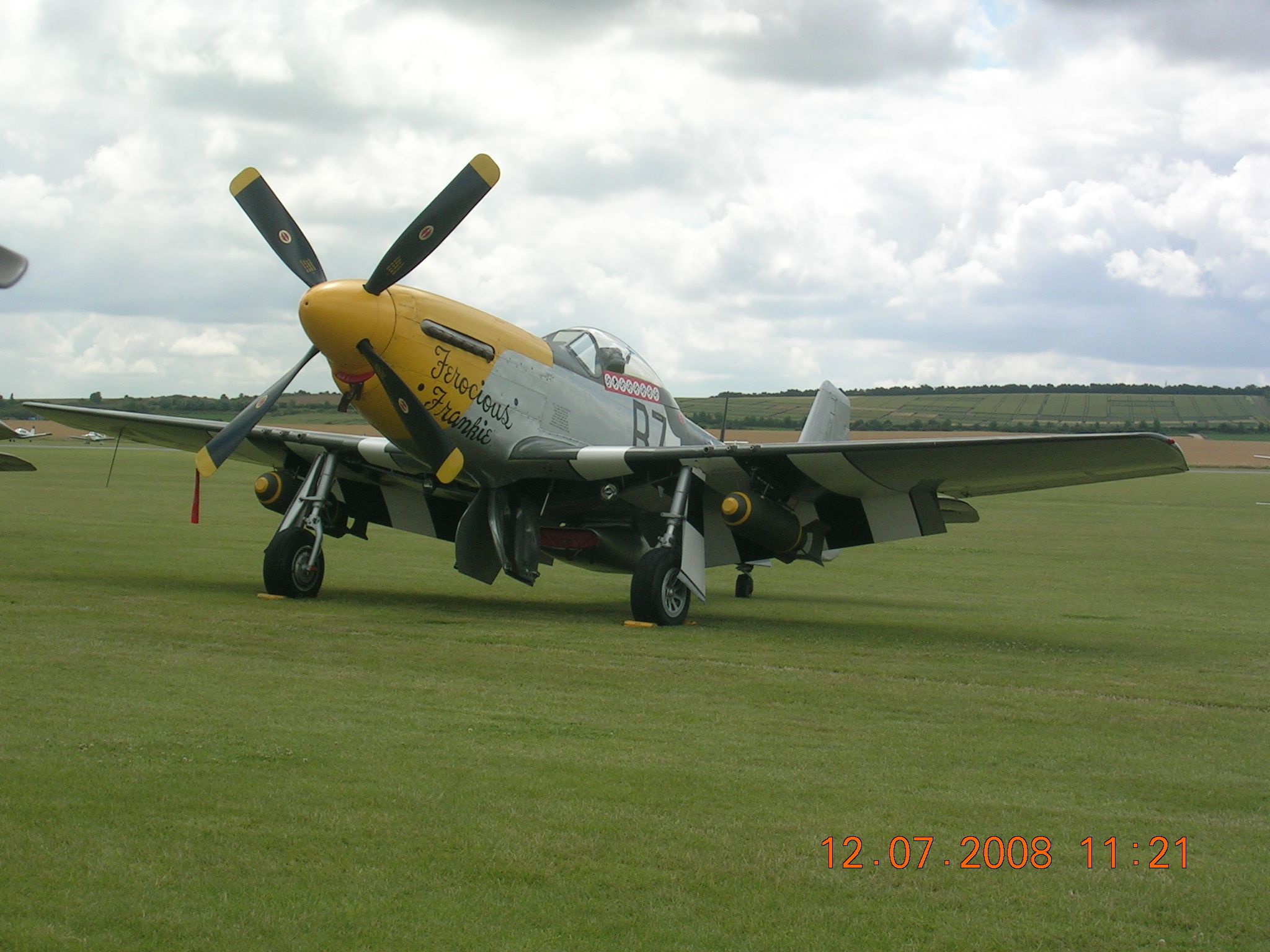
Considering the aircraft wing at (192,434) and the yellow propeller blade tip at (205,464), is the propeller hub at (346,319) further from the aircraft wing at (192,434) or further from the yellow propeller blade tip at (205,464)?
the aircraft wing at (192,434)

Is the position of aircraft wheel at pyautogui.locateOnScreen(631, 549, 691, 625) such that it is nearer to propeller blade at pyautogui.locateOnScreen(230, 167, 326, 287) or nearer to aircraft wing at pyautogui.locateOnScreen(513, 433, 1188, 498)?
aircraft wing at pyautogui.locateOnScreen(513, 433, 1188, 498)

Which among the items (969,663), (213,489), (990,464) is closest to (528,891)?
(969,663)

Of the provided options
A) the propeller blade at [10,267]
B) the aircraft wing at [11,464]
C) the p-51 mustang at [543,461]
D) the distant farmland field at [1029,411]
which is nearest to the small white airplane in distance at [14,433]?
the aircraft wing at [11,464]

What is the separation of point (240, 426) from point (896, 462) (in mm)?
6421

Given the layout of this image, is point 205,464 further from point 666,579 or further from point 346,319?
point 666,579

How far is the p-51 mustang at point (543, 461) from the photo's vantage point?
11383mm

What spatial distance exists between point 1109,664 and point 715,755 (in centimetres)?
516

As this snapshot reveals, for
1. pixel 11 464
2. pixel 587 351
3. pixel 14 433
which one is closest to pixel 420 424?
pixel 587 351

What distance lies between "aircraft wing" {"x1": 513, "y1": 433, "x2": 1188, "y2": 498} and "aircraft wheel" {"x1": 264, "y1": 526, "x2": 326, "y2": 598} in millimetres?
2515

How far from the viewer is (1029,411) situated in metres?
111

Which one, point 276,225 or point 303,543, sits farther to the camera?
point 303,543

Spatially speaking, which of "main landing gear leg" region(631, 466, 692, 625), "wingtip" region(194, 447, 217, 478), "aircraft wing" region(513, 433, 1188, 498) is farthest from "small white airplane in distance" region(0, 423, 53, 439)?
"main landing gear leg" region(631, 466, 692, 625)

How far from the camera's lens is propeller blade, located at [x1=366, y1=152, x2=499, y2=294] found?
1113cm

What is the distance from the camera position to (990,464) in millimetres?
12195
